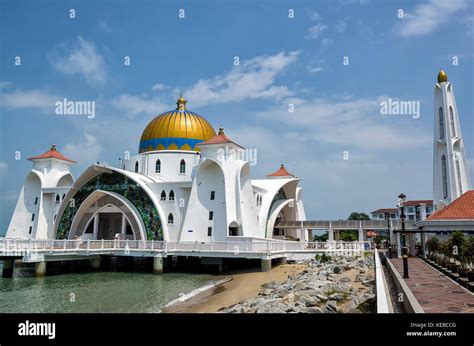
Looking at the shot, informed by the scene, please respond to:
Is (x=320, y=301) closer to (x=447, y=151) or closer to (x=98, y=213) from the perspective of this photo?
(x=447, y=151)

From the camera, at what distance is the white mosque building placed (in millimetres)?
25766

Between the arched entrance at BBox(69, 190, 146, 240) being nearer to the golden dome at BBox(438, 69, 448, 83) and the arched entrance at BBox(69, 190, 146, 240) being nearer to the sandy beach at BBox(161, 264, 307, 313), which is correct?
the sandy beach at BBox(161, 264, 307, 313)

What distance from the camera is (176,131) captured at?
1214 inches

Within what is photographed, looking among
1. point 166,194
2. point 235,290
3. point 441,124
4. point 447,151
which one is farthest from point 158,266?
point 441,124

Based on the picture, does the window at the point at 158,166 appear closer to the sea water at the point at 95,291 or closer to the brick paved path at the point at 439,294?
the sea water at the point at 95,291

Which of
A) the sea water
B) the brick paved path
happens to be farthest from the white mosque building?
the brick paved path

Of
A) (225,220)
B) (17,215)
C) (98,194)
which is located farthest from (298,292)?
(17,215)

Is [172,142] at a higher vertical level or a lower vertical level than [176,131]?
lower

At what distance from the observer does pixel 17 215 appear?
105 feet

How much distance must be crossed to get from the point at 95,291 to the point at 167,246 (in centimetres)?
698

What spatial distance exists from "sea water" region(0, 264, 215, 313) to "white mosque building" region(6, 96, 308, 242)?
14.9 ft

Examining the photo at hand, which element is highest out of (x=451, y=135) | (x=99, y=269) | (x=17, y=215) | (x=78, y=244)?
(x=451, y=135)
